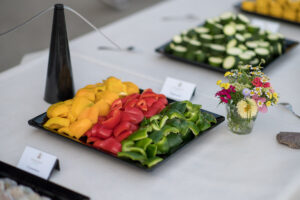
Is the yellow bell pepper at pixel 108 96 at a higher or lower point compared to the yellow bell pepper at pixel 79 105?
higher

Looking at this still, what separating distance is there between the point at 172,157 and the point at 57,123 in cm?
37

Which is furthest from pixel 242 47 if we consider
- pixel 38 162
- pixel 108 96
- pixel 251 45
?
pixel 38 162

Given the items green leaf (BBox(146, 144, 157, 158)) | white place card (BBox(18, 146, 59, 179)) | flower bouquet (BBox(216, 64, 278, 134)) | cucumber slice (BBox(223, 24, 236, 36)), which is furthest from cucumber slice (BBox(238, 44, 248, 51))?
white place card (BBox(18, 146, 59, 179))

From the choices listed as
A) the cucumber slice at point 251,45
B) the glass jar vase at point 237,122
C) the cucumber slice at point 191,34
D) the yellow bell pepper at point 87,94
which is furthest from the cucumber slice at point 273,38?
the yellow bell pepper at point 87,94

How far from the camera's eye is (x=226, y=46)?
192cm

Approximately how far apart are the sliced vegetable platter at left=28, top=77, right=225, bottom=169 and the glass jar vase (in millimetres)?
34

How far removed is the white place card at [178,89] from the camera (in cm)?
158

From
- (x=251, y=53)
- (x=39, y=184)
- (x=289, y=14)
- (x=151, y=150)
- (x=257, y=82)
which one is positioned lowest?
(x=39, y=184)

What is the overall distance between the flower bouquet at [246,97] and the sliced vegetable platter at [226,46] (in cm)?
40

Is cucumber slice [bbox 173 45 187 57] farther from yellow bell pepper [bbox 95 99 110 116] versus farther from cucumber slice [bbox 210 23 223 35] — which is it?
yellow bell pepper [bbox 95 99 110 116]

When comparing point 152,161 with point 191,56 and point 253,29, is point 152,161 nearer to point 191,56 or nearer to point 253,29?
point 191,56

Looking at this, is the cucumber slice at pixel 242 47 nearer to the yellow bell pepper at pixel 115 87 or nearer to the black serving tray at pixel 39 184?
the yellow bell pepper at pixel 115 87

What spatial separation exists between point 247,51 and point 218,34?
23cm

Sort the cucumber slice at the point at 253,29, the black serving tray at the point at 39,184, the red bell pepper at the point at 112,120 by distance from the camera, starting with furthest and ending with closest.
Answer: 1. the cucumber slice at the point at 253,29
2. the red bell pepper at the point at 112,120
3. the black serving tray at the point at 39,184
